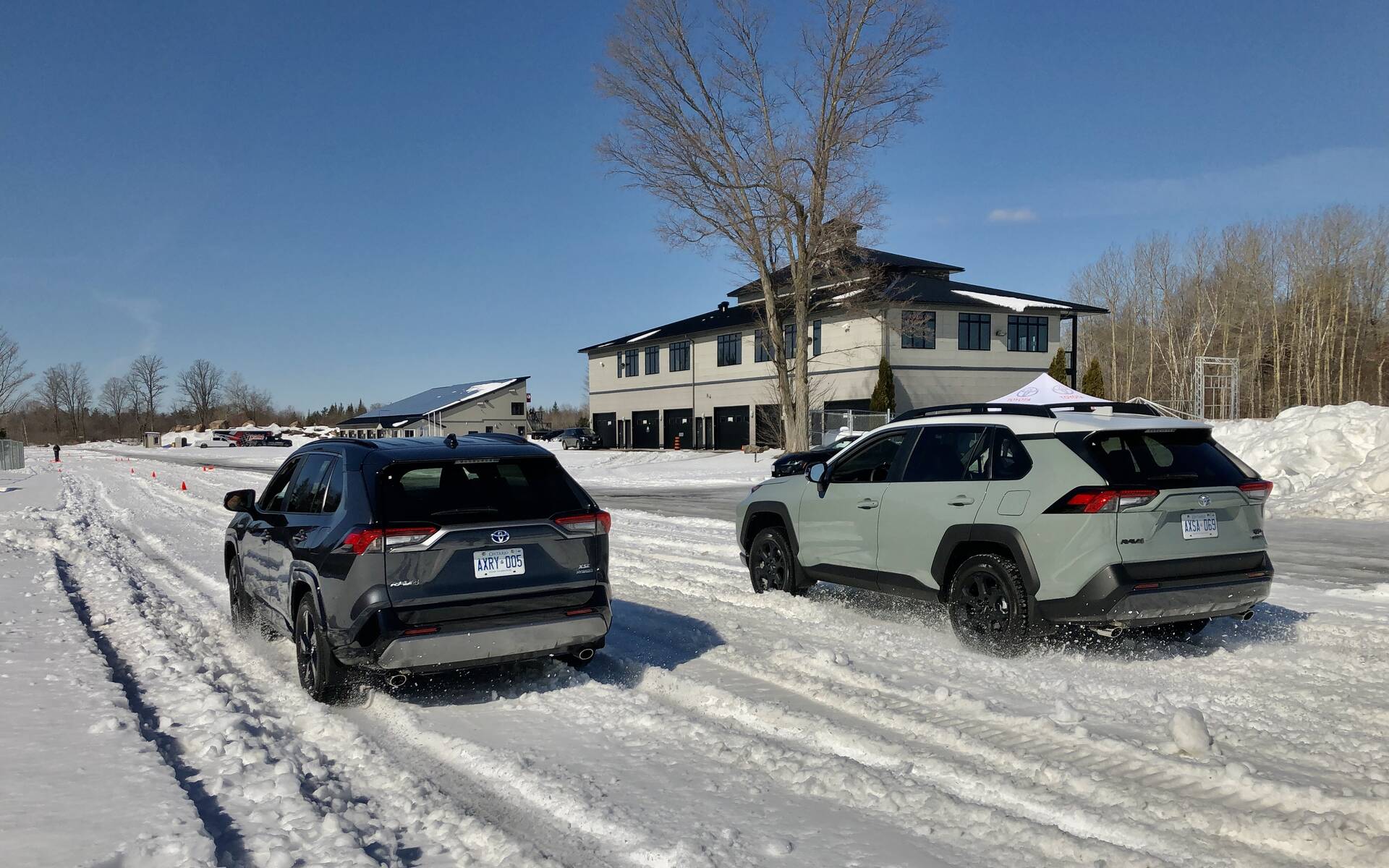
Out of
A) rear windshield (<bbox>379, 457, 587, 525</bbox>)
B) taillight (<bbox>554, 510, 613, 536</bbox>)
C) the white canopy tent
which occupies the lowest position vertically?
taillight (<bbox>554, 510, 613, 536</bbox>)

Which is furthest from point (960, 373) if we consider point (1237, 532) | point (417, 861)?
point (417, 861)

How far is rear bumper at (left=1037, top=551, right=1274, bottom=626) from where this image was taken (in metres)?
6.10

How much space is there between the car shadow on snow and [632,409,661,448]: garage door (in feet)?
173

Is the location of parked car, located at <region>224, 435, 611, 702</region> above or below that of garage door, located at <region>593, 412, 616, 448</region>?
below

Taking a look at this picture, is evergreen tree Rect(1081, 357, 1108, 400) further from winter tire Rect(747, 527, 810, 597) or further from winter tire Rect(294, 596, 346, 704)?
winter tire Rect(294, 596, 346, 704)

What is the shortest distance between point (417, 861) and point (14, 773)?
2.15 meters

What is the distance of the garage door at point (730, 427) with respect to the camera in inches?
2121

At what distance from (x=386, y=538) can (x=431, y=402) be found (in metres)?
87.6

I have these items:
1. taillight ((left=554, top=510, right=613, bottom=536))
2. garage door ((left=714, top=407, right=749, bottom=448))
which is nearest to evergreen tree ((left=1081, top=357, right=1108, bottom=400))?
garage door ((left=714, top=407, right=749, bottom=448))

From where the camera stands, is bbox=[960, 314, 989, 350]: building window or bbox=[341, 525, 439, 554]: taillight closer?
bbox=[341, 525, 439, 554]: taillight

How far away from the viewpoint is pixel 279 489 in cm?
761

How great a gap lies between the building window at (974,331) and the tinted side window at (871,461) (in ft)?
131

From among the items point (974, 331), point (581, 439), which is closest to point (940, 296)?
point (974, 331)

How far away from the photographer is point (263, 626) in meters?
7.75
